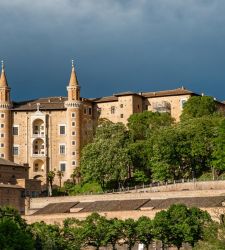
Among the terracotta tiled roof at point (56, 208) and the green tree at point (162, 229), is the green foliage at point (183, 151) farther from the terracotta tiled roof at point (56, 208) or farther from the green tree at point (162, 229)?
the green tree at point (162, 229)

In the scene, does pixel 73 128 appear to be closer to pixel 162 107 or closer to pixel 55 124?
pixel 55 124

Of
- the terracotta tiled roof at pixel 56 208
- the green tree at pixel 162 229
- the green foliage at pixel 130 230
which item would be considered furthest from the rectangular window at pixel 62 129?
the green tree at pixel 162 229

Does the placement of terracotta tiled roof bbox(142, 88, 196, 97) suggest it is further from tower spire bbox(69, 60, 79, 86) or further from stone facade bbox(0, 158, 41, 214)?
stone facade bbox(0, 158, 41, 214)

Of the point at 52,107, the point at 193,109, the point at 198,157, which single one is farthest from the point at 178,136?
the point at 52,107

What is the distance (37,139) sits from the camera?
121 m

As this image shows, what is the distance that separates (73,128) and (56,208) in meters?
24.2

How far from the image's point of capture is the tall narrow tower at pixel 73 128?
11869 centimetres

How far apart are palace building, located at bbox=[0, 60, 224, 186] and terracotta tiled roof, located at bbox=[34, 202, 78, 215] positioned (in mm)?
19610

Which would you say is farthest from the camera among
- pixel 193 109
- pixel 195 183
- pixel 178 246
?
pixel 193 109

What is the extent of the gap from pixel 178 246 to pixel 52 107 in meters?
46.1

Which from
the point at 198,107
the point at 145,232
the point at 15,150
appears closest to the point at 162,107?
the point at 198,107

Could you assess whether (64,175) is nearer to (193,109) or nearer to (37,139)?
(37,139)

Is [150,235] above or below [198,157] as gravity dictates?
below

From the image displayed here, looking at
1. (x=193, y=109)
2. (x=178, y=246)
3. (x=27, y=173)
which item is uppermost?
(x=193, y=109)
